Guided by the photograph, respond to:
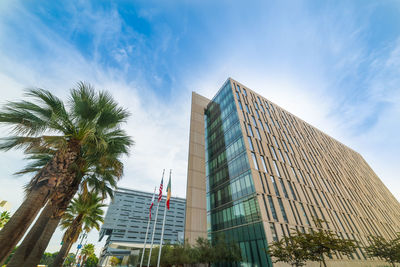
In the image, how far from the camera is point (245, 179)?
2464 centimetres

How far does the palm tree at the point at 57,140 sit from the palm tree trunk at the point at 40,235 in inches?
1.9

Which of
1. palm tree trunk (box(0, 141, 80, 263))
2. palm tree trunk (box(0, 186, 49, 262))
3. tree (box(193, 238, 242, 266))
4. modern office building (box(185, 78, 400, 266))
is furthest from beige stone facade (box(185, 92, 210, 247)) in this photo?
palm tree trunk (box(0, 186, 49, 262))

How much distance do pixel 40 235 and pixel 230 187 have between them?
75.3ft

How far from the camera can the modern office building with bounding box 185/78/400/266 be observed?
72.8 feet

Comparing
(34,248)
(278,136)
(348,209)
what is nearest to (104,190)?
(34,248)

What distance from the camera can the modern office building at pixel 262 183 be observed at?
22.2m

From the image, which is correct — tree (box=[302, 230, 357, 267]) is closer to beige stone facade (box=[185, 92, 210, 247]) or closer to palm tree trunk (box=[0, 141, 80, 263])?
beige stone facade (box=[185, 92, 210, 247])

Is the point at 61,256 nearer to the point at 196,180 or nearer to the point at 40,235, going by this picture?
Result: the point at 40,235

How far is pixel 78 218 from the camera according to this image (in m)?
17.5

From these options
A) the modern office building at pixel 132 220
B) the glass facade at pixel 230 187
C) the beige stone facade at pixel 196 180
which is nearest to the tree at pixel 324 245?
the glass facade at pixel 230 187

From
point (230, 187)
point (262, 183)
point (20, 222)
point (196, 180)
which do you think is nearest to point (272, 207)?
point (262, 183)

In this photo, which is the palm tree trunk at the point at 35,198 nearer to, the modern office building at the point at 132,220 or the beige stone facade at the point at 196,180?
the beige stone facade at the point at 196,180

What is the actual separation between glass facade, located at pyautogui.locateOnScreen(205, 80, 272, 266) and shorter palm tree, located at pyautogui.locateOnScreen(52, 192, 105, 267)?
1710 cm

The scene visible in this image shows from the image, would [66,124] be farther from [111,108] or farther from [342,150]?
[342,150]
